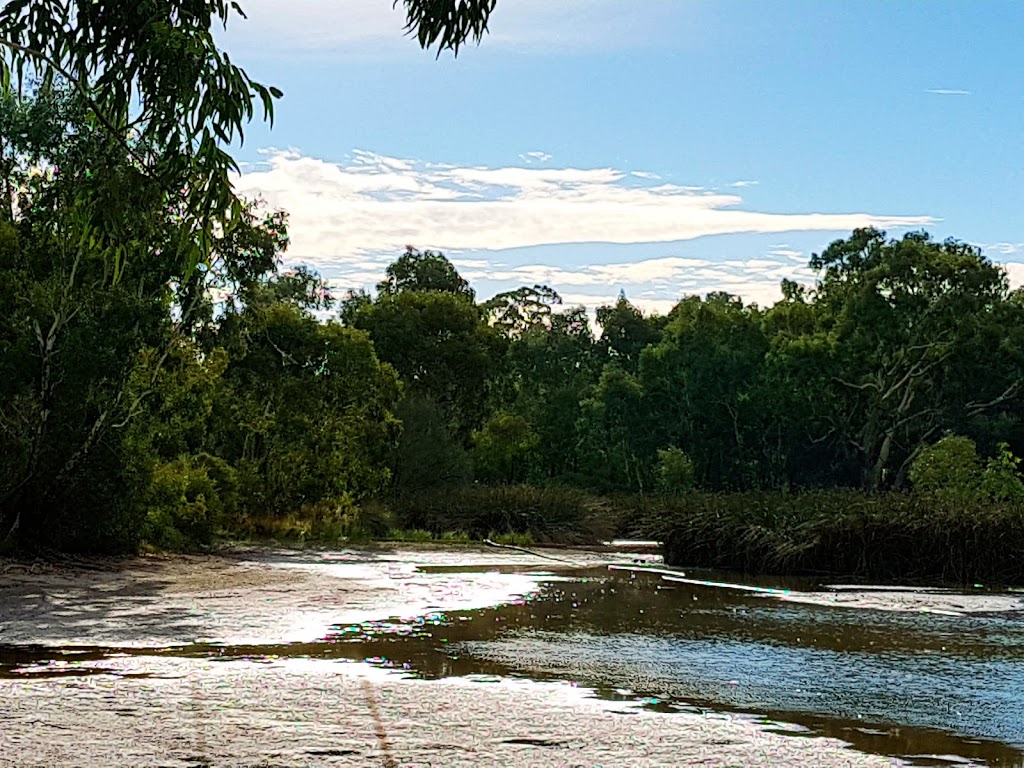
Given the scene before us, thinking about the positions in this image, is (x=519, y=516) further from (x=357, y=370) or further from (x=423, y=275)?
(x=423, y=275)

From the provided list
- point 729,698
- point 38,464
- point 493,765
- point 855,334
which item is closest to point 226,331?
point 38,464

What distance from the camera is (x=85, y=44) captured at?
5633 mm

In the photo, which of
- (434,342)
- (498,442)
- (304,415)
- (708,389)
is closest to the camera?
(304,415)

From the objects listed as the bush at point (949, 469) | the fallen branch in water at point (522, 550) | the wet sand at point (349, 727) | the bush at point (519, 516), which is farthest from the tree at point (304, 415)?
the wet sand at point (349, 727)

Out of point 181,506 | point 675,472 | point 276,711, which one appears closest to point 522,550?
point 181,506

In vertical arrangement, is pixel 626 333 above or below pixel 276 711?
above

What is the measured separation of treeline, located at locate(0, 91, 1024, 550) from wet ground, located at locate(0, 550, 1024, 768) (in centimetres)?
264

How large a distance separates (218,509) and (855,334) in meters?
36.6

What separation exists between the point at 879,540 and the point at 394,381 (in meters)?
18.5

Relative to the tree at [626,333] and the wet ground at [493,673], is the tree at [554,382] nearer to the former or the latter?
the tree at [626,333]

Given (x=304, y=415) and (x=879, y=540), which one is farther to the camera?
(x=304, y=415)

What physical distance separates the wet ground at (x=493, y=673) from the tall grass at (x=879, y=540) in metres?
2.68

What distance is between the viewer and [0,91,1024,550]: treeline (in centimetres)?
1906

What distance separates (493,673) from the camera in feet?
33.9
